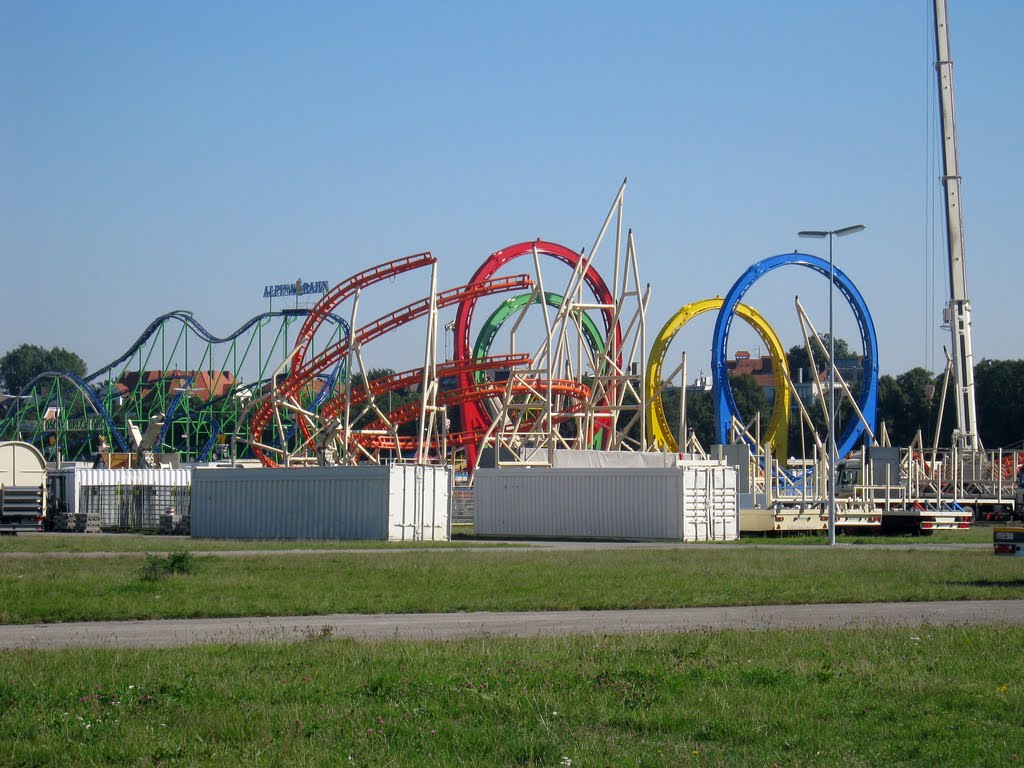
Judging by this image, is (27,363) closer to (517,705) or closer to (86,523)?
(86,523)

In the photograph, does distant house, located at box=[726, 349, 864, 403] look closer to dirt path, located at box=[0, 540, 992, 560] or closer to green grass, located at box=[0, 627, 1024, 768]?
dirt path, located at box=[0, 540, 992, 560]

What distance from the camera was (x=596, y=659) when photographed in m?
11.9

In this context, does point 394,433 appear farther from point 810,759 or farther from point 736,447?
point 810,759

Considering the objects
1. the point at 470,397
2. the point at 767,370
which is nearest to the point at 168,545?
the point at 470,397

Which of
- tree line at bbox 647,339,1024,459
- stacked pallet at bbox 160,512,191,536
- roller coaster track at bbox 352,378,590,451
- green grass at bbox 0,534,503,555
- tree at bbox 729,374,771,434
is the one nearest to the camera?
green grass at bbox 0,534,503,555

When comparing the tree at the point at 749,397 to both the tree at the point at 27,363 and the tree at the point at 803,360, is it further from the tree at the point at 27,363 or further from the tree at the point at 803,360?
the tree at the point at 27,363

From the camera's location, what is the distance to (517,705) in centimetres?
948

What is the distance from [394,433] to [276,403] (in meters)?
5.43

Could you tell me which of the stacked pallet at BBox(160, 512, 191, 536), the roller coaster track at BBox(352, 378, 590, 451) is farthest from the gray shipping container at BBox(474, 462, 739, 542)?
the roller coaster track at BBox(352, 378, 590, 451)

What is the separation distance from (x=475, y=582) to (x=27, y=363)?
6652 inches

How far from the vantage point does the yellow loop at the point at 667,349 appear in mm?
58312

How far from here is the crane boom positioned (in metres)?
58.5

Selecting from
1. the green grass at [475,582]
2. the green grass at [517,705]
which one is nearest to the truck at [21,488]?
the green grass at [475,582]

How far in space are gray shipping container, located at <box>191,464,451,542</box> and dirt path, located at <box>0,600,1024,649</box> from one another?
19951 millimetres
